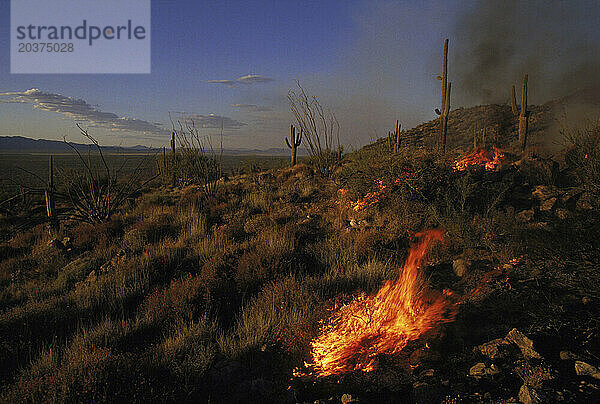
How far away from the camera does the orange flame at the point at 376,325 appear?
3.41m

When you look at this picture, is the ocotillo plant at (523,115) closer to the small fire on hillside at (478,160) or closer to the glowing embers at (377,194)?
the small fire on hillside at (478,160)

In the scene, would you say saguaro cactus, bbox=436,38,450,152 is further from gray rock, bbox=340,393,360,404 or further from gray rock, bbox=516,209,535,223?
gray rock, bbox=340,393,360,404

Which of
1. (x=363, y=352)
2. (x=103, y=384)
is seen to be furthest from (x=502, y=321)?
(x=103, y=384)

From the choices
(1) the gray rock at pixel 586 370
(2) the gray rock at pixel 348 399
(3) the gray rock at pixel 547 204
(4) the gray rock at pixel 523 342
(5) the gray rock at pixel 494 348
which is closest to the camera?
(1) the gray rock at pixel 586 370

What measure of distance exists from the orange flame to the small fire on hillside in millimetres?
4349

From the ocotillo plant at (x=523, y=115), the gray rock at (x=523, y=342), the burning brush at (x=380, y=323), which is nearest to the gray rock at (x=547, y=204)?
the burning brush at (x=380, y=323)

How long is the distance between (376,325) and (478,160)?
6.12 meters

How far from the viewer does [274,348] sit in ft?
12.3

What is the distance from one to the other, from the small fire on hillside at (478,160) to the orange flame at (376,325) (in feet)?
14.3

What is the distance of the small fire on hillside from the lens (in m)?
7.90

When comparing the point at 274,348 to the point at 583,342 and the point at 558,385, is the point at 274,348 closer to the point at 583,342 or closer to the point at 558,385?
the point at 558,385

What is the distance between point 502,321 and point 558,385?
104cm

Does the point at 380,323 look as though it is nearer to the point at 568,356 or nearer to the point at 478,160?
the point at 568,356

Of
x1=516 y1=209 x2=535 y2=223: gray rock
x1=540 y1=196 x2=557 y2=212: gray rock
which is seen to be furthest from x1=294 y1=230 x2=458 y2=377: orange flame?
x1=540 y1=196 x2=557 y2=212: gray rock
